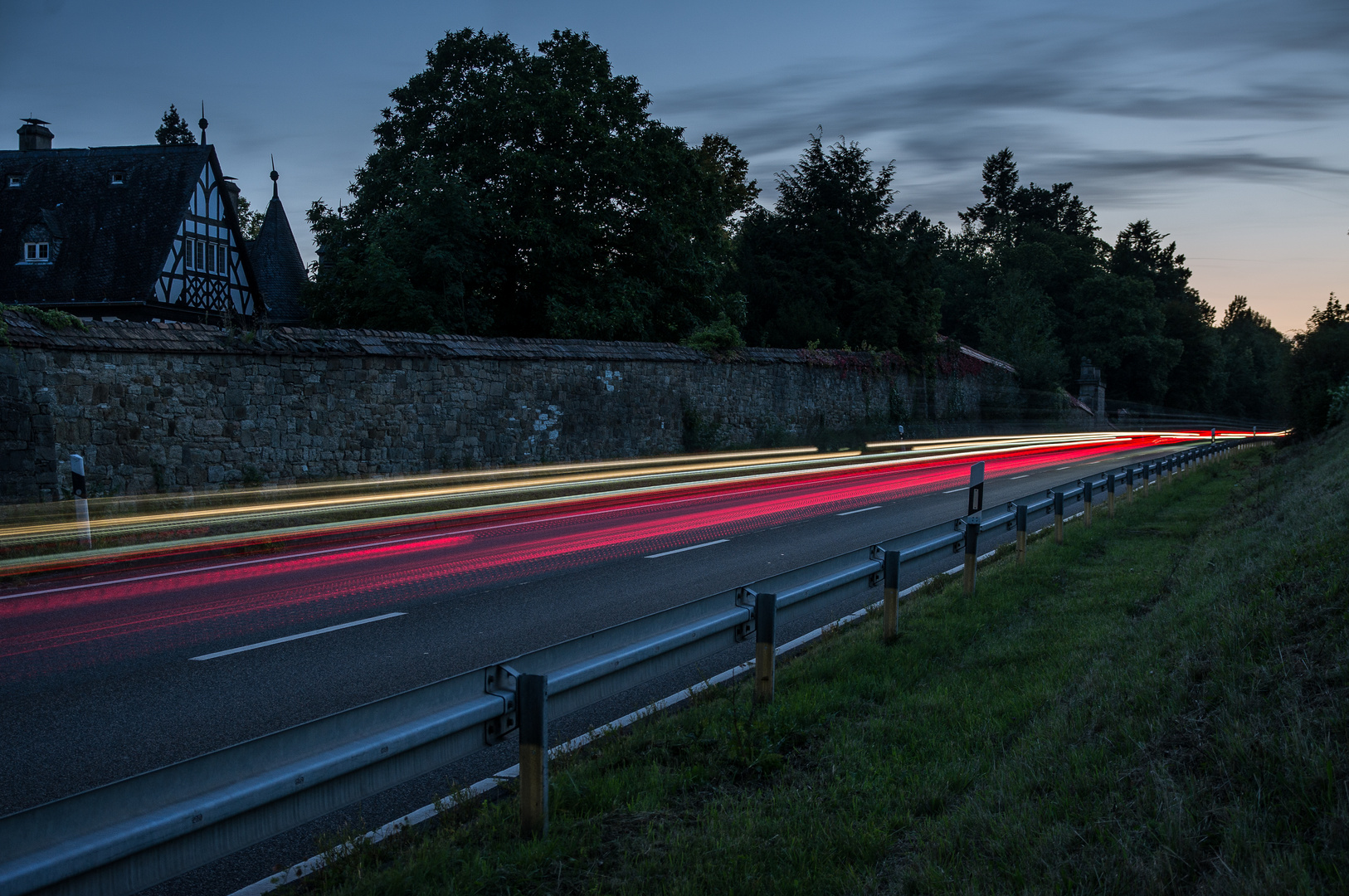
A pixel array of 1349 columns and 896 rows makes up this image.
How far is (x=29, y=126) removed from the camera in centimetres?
4116

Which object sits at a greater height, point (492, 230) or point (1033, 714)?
point (492, 230)

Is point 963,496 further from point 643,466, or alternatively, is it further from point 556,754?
point 556,754

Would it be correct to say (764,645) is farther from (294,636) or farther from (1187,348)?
(1187,348)

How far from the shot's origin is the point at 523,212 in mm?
31984

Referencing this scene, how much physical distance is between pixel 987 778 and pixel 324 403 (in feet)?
56.0

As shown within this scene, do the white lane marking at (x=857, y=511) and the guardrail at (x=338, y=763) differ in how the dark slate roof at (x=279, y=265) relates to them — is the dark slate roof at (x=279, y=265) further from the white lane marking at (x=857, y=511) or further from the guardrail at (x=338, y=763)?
the guardrail at (x=338, y=763)

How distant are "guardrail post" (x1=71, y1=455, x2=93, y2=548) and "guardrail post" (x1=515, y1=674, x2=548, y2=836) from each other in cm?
1130

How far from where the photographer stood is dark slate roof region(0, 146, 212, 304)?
109 ft

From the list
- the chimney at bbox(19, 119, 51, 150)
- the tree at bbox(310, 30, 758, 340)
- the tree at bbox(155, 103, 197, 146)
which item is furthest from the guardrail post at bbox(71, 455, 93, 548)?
the tree at bbox(155, 103, 197, 146)

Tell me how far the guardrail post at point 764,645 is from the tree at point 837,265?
38931 millimetres

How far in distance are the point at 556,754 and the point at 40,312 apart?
14.3m

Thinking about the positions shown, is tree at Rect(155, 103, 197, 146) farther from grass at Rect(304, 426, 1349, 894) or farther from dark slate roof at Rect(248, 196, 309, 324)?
grass at Rect(304, 426, 1349, 894)

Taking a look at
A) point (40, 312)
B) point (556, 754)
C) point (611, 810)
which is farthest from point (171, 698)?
point (40, 312)

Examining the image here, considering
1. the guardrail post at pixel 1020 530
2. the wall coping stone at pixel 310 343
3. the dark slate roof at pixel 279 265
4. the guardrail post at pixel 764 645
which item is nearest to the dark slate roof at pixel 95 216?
the dark slate roof at pixel 279 265
